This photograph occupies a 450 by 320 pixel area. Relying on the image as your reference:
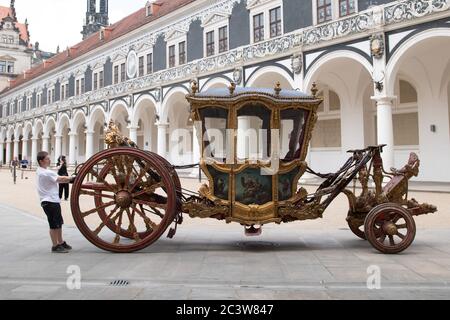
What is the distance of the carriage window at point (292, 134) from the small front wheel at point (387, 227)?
1483 millimetres

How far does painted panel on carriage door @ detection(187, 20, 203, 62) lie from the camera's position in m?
24.8

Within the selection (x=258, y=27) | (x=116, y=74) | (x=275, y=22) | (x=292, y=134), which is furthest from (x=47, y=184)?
(x=116, y=74)

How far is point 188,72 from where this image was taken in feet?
83.3

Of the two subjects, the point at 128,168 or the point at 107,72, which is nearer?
the point at 128,168

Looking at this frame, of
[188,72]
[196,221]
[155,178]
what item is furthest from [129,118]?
[155,178]

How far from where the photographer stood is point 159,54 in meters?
28.2

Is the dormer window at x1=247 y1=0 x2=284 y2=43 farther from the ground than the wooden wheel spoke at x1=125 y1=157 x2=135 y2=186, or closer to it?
farther from the ground

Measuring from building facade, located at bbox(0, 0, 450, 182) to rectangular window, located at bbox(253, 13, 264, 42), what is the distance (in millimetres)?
48

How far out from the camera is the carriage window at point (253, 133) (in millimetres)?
6621

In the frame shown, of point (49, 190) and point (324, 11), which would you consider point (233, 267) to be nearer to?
point (49, 190)

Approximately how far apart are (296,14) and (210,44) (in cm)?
639

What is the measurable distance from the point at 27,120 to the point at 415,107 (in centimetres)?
4408

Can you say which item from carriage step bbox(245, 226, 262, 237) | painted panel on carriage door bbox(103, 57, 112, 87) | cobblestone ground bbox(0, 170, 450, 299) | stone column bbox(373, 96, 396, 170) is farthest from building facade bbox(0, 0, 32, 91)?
carriage step bbox(245, 226, 262, 237)

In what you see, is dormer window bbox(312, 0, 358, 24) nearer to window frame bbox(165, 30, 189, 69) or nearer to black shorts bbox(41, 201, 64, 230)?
window frame bbox(165, 30, 189, 69)
